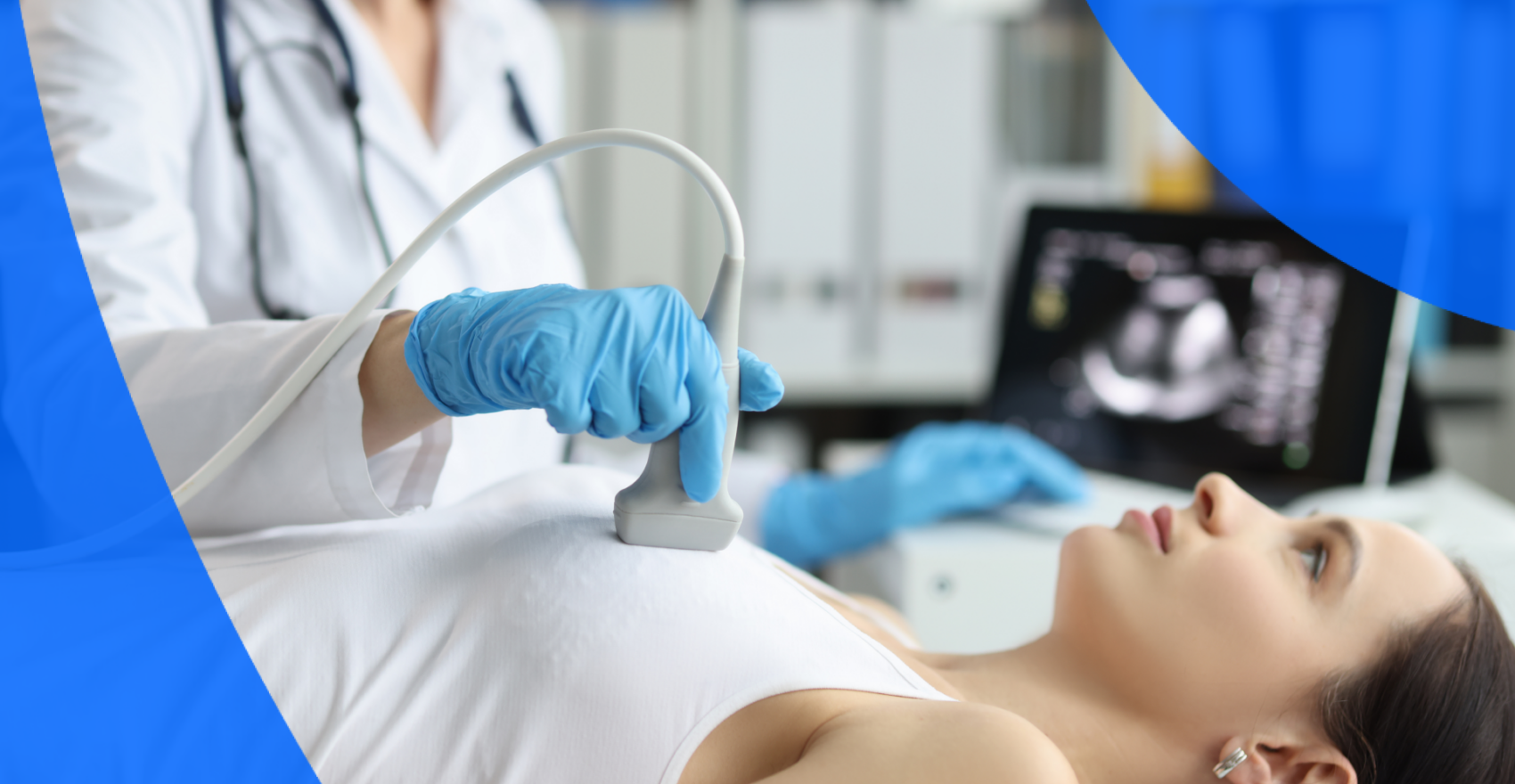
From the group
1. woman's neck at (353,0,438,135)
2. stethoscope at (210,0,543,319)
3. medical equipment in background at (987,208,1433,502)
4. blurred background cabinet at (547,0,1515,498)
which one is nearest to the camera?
stethoscope at (210,0,543,319)

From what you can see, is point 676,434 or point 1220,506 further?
point 1220,506

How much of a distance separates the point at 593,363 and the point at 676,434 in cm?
9

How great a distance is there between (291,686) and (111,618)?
0.12 m

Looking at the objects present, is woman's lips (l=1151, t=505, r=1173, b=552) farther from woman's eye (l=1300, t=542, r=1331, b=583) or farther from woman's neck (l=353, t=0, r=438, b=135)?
woman's neck (l=353, t=0, r=438, b=135)

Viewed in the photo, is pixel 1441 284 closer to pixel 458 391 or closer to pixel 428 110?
pixel 458 391

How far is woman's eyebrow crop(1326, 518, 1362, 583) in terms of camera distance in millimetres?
901

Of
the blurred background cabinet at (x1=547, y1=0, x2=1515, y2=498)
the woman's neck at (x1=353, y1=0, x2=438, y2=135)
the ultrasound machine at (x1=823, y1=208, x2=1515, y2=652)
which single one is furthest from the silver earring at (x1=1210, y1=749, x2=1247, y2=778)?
the blurred background cabinet at (x1=547, y1=0, x2=1515, y2=498)

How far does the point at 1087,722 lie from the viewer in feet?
2.92

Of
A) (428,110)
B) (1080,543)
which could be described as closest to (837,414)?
(428,110)

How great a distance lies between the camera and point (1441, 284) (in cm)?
79
